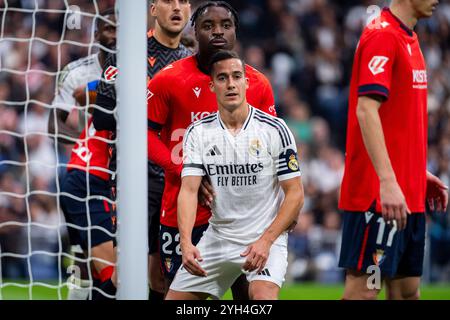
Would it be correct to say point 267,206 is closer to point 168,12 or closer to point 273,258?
point 273,258

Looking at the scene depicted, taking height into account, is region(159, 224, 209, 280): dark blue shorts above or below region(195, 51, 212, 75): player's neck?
below

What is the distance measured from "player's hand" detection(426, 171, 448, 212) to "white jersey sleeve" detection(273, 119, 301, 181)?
2.34ft

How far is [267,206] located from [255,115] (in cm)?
48

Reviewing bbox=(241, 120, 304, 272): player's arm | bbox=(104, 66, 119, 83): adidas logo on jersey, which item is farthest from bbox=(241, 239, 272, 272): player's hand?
bbox=(104, 66, 119, 83): adidas logo on jersey

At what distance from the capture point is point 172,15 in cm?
599

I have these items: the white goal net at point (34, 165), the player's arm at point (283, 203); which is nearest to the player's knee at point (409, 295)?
the player's arm at point (283, 203)

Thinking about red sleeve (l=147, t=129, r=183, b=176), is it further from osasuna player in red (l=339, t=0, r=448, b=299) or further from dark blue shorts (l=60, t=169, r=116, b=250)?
osasuna player in red (l=339, t=0, r=448, b=299)

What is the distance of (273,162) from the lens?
4.94 metres

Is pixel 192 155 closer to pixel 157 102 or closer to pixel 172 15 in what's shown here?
pixel 157 102

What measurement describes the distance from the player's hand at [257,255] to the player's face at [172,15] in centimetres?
181

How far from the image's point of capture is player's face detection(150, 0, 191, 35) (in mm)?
5988

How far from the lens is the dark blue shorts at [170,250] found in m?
5.55

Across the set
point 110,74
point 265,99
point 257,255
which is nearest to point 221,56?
point 265,99
